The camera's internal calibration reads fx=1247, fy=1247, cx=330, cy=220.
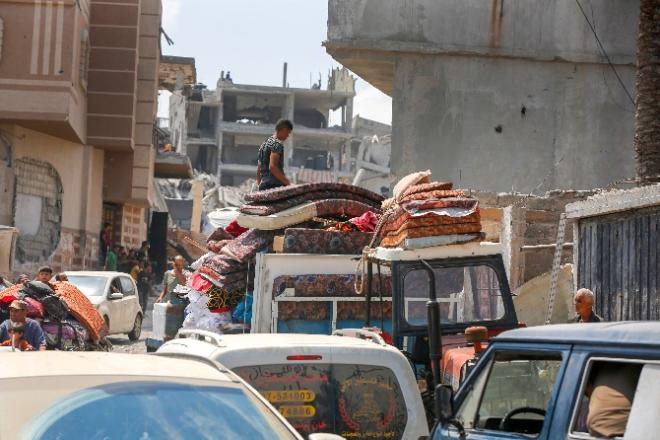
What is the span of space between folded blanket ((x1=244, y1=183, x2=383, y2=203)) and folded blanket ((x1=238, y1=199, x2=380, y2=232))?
190mm

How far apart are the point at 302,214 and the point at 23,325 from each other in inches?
131

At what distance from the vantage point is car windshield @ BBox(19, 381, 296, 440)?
5.37m

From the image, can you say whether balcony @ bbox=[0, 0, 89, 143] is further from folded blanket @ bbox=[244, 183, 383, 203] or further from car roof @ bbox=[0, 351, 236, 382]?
car roof @ bbox=[0, 351, 236, 382]

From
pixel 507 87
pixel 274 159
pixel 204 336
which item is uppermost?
pixel 507 87

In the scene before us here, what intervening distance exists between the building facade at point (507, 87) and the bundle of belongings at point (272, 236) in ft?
37.6

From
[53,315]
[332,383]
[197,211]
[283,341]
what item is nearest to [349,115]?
[197,211]

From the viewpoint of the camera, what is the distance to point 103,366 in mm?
5867

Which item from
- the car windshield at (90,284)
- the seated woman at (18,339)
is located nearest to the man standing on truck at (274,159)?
the seated woman at (18,339)

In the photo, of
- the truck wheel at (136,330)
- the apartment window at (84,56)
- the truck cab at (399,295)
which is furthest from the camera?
the apartment window at (84,56)

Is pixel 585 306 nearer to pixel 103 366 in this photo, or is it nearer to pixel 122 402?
pixel 103 366

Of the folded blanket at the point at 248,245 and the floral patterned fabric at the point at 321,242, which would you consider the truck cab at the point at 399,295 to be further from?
the folded blanket at the point at 248,245

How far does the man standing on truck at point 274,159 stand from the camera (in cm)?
1477

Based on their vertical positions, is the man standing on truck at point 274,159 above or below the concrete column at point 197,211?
below

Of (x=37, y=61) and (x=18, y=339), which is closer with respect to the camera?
(x=18, y=339)
